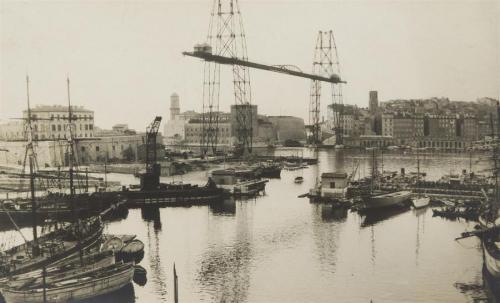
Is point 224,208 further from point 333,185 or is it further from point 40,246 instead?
point 40,246

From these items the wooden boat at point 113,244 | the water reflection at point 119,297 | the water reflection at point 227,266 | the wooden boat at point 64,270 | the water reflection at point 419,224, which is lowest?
the water reflection at point 119,297

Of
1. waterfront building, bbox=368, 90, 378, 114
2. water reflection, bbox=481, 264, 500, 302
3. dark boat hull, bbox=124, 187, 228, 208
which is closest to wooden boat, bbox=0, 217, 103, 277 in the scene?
dark boat hull, bbox=124, 187, 228, 208

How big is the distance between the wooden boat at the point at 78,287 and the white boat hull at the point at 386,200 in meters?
8.11

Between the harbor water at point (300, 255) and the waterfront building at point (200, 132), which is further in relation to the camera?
the waterfront building at point (200, 132)

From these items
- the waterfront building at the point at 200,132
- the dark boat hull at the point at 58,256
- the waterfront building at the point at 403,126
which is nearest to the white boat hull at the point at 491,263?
the dark boat hull at the point at 58,256

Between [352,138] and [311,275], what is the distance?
126 feet

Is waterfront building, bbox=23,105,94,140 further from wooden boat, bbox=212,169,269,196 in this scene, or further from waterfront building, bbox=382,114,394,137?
waterfront building, bbox=382,114,394,137

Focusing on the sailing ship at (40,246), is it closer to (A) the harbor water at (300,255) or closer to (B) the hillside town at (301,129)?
(A) the harbor water at (300,255)

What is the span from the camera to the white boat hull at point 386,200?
14742mm

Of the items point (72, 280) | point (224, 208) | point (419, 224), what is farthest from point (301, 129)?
point (72, 280)

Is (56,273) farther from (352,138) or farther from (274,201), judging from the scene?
(352,138)

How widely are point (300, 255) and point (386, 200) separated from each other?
5.68m

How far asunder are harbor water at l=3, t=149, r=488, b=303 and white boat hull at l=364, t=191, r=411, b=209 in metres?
0.36

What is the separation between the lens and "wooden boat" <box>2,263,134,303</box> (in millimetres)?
7109
